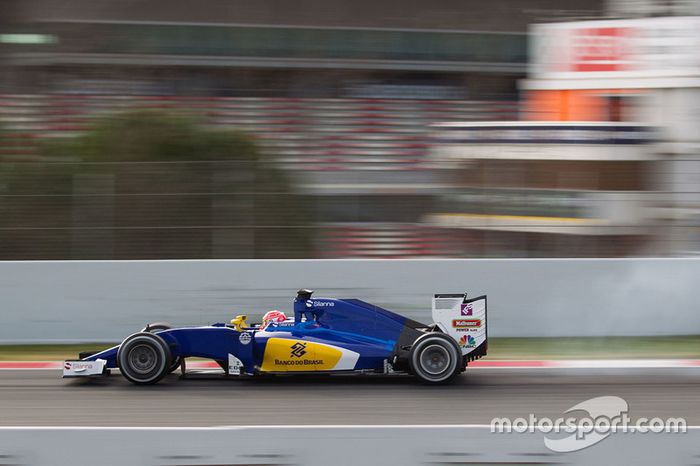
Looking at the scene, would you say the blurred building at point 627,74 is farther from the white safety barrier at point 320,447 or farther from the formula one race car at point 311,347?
the white safety barrier at point 320,447

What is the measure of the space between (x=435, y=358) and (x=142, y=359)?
2.45 meters

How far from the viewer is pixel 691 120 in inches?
594

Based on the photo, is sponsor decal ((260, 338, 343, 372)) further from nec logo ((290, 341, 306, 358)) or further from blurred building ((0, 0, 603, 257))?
blurred building ((0, 0, 603, 257))

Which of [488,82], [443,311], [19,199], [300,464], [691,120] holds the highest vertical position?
[488,82]

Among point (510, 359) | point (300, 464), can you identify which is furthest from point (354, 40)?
point (300, 464)

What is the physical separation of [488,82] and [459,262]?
8.89m

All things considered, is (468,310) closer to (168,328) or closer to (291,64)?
(168,328)

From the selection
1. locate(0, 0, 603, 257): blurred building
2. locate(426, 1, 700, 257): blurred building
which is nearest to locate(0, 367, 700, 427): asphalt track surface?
locate(426, 1, 700, 257): blurred building

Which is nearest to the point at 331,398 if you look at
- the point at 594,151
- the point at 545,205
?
the point at 545,205

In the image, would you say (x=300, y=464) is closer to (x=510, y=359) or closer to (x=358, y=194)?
(x=510, y=359)

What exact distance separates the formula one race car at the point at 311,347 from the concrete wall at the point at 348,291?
9.98 ft

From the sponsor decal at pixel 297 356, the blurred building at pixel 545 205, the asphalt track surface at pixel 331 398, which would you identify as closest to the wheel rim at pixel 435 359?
Answer: the asphalt track surface at pixel 331 398

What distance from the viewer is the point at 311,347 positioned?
8.22m

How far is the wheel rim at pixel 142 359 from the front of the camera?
8.30 m
